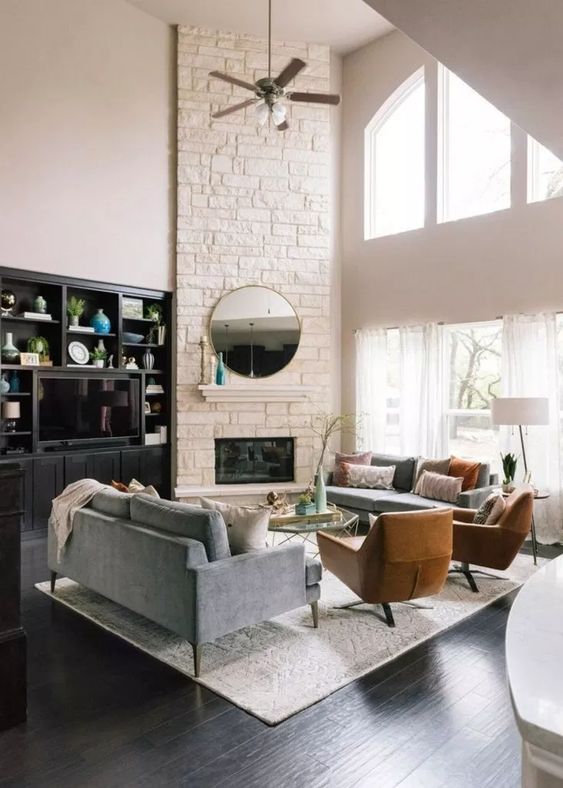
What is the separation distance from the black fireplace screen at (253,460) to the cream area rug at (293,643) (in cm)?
318

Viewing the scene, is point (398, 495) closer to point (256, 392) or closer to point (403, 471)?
point (403, 471)

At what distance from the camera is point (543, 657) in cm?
94

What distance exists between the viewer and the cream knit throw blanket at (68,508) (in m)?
4.42

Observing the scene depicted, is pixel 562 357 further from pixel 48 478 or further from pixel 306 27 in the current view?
pixel 48 478

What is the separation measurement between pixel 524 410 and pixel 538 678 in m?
5.07

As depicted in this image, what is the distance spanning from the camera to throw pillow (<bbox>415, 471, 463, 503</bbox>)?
624cm

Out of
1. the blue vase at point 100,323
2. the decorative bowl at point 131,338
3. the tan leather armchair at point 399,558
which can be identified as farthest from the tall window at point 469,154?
the tan leather armchair at point 399,558

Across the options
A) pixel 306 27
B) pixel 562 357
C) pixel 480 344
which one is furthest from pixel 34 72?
pixel 562 357

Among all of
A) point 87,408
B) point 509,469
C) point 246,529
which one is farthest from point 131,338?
point 509,469

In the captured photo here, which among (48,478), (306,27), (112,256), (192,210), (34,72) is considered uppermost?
(306,27)

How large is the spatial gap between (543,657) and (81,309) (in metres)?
6.65

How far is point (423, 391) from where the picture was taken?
741 cm

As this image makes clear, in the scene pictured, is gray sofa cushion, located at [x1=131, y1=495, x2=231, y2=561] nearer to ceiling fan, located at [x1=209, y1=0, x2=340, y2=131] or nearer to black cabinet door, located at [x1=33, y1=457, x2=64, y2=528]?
black cabinet door, located at [x1=33, y1=457, x2=64, y2=528]

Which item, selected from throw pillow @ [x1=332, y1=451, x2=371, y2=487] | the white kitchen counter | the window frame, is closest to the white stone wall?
throw pillow @ [x1=332, y1=451, x2=371, y2=487]
